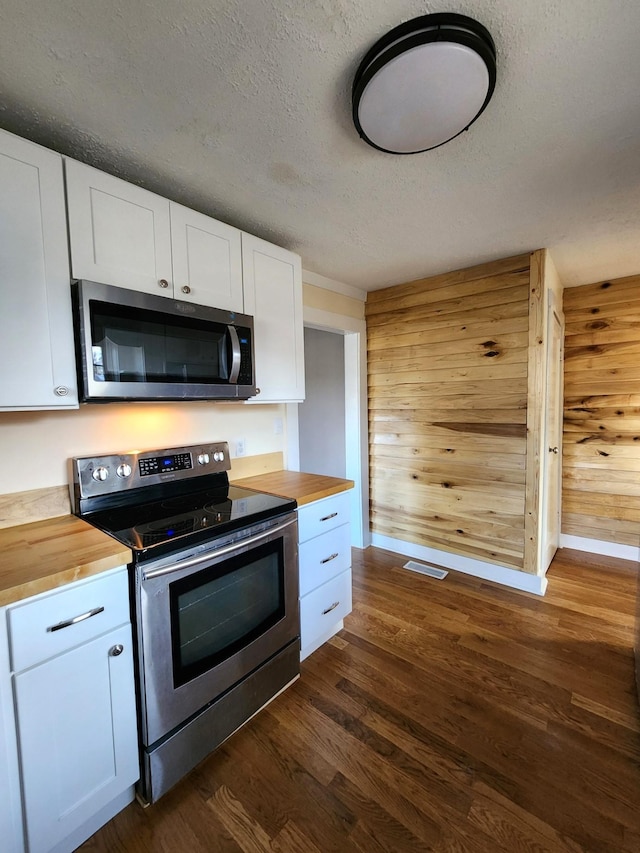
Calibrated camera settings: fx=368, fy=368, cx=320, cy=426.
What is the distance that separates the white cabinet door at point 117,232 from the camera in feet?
4.43

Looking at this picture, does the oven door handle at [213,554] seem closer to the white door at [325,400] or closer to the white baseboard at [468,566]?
the white baseboard at [468,566]

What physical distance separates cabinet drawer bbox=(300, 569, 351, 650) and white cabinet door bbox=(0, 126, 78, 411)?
4.92 feet

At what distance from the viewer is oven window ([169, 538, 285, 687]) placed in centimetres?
136

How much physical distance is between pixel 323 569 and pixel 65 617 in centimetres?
126

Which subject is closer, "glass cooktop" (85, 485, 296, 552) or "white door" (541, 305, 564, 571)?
"glass cooktop" (85, 485, 296, 552)

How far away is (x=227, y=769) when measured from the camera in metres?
1.46

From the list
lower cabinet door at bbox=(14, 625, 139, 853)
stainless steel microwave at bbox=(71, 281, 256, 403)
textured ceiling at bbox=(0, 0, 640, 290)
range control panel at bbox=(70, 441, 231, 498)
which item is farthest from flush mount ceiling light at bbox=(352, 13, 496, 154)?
lower cabinet door at bbox=(14, 625, 139, 853)

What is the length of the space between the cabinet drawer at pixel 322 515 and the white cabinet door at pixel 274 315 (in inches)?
25.5

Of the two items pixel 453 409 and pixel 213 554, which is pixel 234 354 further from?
pixel 453 409

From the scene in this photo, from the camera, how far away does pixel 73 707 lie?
3.69 feet

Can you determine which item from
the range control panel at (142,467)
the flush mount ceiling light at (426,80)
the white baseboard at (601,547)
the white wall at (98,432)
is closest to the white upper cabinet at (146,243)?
the white wall at (98,432)

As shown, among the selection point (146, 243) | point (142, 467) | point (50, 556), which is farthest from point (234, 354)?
point (50, 556)

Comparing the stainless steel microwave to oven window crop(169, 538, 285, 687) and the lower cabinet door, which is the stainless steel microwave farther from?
the lower cabinet door

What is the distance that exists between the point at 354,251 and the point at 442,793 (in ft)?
8.94
